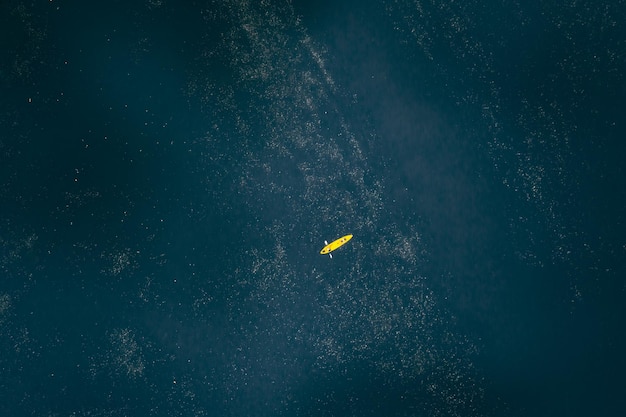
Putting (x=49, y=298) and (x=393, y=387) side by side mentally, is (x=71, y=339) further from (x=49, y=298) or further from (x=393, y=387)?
(x=393, y=387)

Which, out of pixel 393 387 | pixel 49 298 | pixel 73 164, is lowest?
pixel 393 387

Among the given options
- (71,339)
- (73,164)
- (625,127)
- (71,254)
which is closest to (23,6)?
(73,164)

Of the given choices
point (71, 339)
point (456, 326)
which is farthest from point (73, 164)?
point (456, 326)

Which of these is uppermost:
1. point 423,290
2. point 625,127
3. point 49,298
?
point 49,298

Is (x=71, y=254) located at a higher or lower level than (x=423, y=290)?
higher

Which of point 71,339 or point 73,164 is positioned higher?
point 73,164

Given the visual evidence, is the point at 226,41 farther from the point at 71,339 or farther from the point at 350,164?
the point at 71,339
